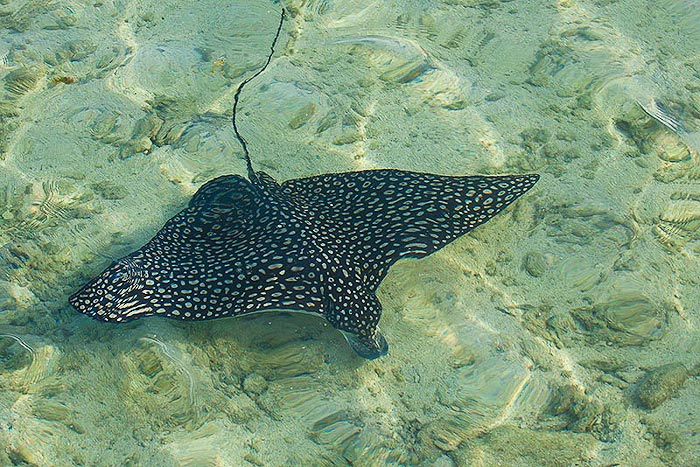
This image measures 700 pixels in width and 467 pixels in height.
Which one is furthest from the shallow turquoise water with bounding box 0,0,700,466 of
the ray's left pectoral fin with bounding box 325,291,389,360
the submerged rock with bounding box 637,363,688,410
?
the ray's left pectoral fin with bounding box 325,291,389,360

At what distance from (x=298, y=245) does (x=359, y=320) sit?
0.59 metres

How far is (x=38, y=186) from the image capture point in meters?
4.71

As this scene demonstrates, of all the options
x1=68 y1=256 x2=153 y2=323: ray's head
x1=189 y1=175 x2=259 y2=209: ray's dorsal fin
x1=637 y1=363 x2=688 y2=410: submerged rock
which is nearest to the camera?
x1=68 y1=256 x2=153 y2=323: ray's head

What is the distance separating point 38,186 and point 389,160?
279cm

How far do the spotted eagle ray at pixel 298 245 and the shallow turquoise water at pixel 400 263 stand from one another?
0.41 m

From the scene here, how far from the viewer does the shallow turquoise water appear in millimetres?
3533

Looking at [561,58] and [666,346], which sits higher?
[561,58]

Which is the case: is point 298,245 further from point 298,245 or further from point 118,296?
point 118,296

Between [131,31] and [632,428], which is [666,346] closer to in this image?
[632,428]

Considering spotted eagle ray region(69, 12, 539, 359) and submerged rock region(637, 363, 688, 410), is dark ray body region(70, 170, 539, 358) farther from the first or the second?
submerged rock region(637, 363, 688, 410)

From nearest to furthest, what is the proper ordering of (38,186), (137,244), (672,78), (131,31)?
1. (137,244)
2. (38,186)
3. (672,78)
4. (131,31)

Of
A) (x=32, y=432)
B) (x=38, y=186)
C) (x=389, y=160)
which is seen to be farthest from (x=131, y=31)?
(x=32, y=432)

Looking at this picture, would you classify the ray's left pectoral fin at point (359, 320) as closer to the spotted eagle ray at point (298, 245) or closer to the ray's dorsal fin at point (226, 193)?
the spotted eagle ray at point (298, 245)

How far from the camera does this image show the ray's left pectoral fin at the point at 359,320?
3492 millimetres
